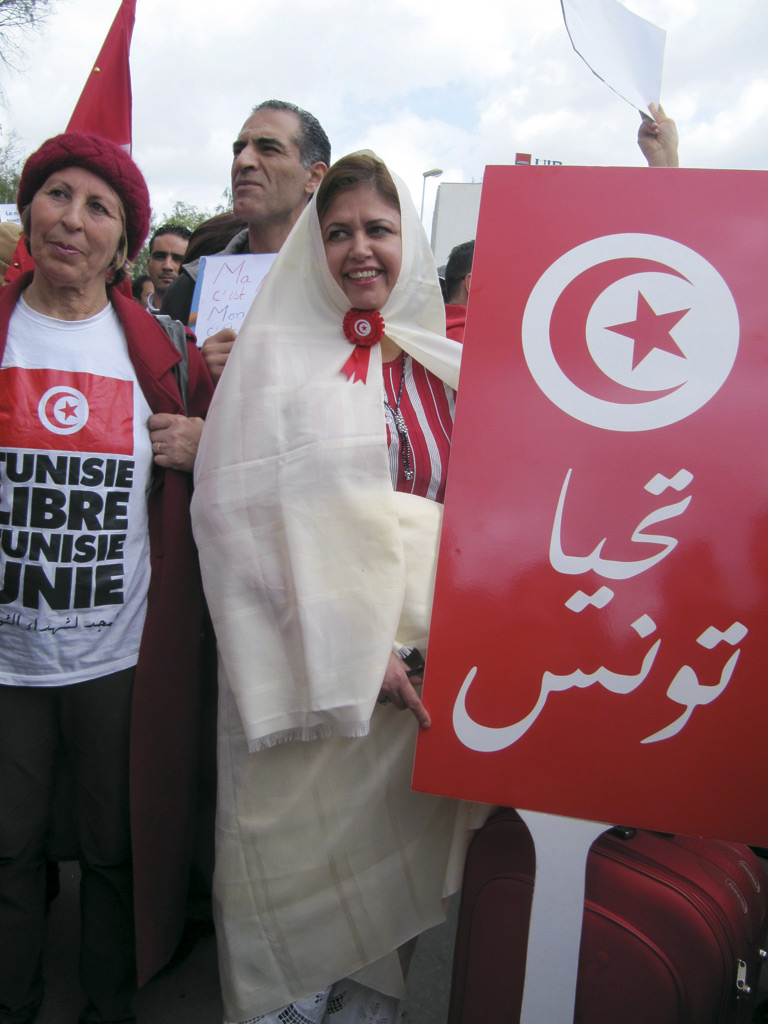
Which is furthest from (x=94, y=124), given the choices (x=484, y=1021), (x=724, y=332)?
(x=484, y=1021)

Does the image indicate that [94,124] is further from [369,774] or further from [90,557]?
[369,774]

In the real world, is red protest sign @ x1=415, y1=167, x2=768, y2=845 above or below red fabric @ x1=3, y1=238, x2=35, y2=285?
below

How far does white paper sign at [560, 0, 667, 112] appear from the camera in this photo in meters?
1.35

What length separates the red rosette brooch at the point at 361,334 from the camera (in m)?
1.46

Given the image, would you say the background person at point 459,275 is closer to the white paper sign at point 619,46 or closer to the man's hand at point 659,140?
the man's hand at point 659,140

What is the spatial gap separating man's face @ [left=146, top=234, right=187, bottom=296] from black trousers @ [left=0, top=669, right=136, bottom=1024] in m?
3.38

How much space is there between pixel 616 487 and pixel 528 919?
0.74m

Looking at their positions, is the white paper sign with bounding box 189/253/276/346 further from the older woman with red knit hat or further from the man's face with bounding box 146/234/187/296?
the man's face with bounding box 146/234/187/296

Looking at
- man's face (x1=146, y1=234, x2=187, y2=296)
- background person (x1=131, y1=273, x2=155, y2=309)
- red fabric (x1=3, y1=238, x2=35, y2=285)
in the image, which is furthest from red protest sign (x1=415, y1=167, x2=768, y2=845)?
background person (x1=131, y1=273, x2=155, y2=309)

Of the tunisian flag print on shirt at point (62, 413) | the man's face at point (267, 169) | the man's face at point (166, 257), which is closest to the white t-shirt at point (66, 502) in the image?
the tunisian flag print on shirt at point (62, 413)

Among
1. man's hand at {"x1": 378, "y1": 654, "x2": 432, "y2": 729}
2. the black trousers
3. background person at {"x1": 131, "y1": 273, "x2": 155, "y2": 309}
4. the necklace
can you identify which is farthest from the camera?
background person at {"x1": 131, "y1": 273, "x2": 155, "y2": 309}

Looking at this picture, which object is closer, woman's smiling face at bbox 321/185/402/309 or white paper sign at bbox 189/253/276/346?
woman's smiling face at bbox 321/185/402/309

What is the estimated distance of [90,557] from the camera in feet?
5.03

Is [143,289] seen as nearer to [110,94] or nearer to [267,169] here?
[110,94]
